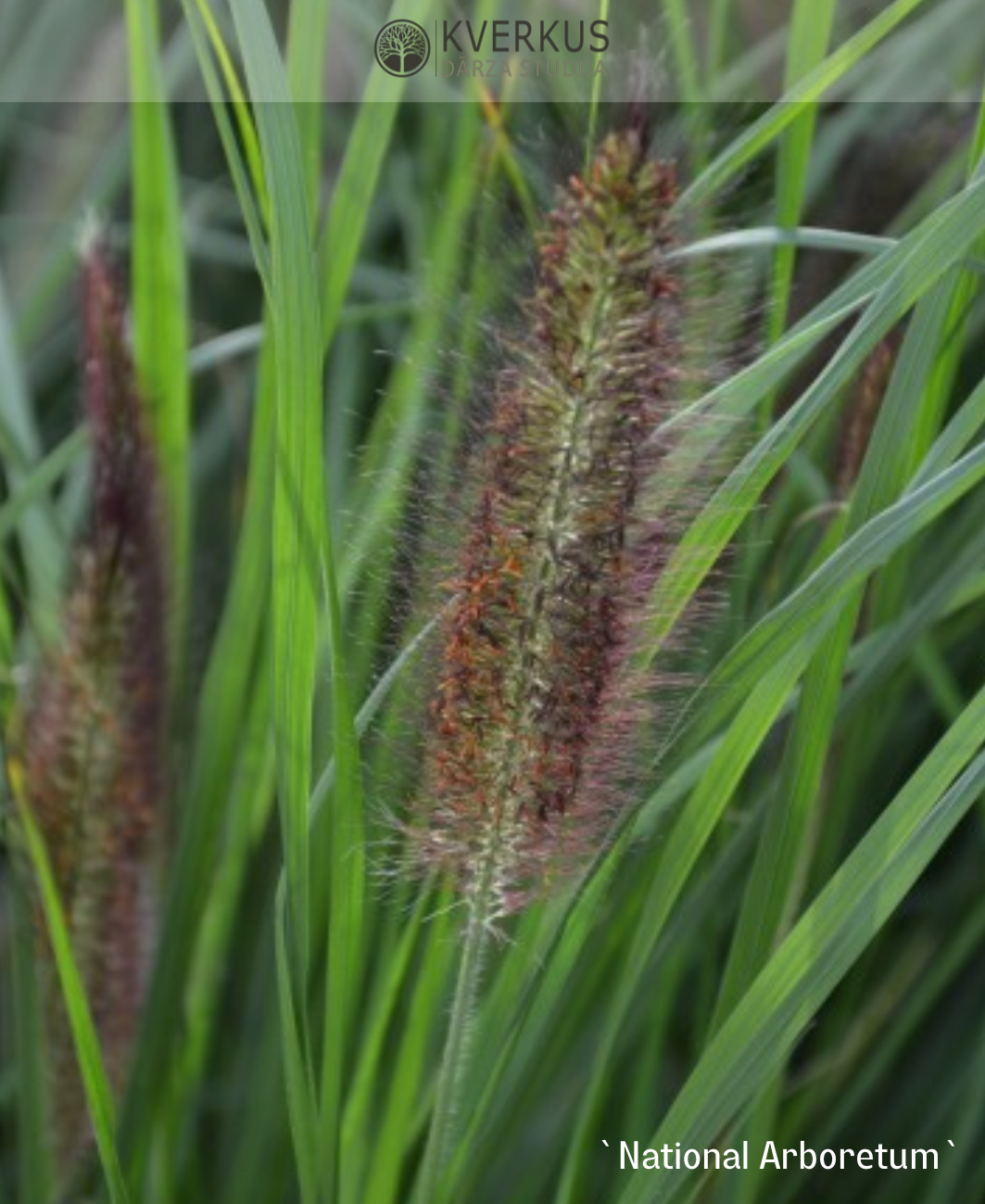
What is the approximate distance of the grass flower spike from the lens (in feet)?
2.63

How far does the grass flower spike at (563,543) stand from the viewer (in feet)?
2.63

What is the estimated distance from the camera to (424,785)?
93 cm

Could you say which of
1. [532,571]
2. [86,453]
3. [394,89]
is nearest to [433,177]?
[86,453]

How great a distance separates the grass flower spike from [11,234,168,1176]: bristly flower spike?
0.24 metres

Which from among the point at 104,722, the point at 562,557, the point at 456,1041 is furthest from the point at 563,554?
the point at 104,722

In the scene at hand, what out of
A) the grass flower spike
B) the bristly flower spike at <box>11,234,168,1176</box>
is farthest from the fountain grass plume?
the bristly flower spike at <box>11,234,168,1176</box>

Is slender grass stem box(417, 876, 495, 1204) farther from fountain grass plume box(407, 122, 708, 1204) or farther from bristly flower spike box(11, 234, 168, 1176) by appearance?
bristly flower spike box(11, 234, 168, 1176)

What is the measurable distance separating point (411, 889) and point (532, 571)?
1.47ft

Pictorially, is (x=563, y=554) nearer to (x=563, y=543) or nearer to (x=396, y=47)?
(x=563, y=543)

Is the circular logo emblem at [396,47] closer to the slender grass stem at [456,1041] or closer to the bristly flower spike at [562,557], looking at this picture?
the bristly flower spike at [562,557]

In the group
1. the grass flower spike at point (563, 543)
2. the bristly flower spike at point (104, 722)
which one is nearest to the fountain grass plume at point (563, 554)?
the grass flower spike at point (563, 543)

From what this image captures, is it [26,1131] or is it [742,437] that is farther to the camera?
[26,1131]

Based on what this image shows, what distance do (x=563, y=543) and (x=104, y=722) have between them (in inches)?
13.8

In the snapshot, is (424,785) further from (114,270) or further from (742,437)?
(114,270)
